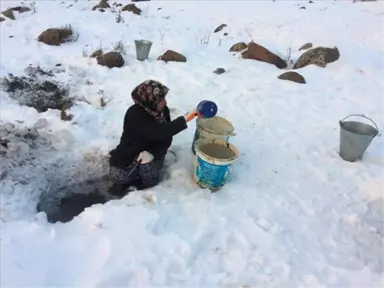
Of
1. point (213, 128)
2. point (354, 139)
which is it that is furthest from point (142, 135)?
point (354, 139)

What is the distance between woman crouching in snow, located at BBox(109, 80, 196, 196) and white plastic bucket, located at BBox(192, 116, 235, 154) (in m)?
0.27

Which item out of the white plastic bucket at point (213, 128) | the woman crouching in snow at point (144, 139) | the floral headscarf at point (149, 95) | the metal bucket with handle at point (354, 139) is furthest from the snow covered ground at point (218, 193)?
the floral headscarf at point (149, 95)

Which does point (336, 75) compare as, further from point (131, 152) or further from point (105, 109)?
point (131, 152)

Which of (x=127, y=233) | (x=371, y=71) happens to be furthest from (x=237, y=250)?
(x=371, y=71)

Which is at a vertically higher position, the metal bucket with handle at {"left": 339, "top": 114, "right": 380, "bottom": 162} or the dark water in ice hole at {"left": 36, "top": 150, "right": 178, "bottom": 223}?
the metal bucket with handle at {"left": 339, "top": 114, "right": 380, "bottom": 162}

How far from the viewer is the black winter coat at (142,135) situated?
3.33 meters

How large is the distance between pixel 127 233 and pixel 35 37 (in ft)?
17.5

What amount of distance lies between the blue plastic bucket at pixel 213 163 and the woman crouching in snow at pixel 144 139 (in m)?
0.32

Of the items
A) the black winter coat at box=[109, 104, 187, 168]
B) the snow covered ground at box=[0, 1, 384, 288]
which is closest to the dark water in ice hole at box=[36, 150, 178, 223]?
the snow covered ground at box=[0, 1, 384, 288]

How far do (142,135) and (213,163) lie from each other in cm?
65

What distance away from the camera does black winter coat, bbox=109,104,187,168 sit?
10.9 ft

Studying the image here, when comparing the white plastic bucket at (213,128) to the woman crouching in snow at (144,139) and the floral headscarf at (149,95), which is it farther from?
the floral headscarf at (149,95)

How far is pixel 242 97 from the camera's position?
5305 millimetres

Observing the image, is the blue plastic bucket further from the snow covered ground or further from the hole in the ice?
the hole in the ice
